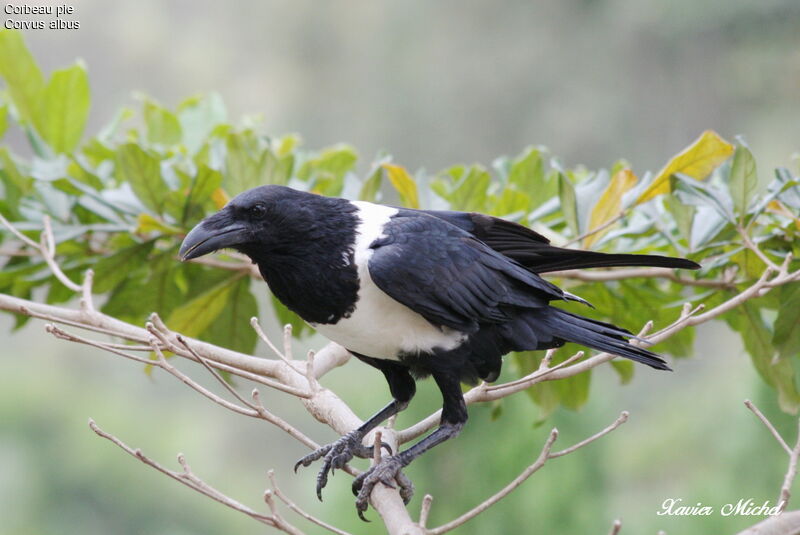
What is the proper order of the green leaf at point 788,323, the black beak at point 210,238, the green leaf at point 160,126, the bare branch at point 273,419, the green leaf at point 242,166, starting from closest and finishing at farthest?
the bare branch at point 273,419 → the black beak at point 210,238 → the green leaf at point 788,323 → the green leaf at point 242,166 → the green leaf at point 160,126

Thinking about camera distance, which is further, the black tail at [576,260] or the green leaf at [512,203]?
the green leaf at [512,203]

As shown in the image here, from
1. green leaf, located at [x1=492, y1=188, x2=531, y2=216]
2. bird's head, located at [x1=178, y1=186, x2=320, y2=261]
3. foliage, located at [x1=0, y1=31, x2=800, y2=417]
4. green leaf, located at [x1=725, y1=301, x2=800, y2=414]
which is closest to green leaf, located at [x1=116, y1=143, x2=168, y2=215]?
foliage, located at [x1=0, y1=31, x2=800, y2=417]

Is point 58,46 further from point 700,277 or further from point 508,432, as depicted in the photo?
point 700,277

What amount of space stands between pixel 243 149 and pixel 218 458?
3953mm

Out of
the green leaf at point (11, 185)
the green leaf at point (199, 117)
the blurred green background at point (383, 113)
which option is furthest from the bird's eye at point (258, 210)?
the blurred green background at point (383, 113)

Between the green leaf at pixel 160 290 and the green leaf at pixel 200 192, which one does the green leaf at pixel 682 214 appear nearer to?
the green leaf at pixel 200 192

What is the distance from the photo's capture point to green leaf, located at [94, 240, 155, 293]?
1.50 meters

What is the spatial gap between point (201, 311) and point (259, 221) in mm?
444

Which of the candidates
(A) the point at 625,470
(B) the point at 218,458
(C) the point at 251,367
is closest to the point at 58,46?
(B) the point at 218,458

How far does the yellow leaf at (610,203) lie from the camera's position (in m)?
1.30

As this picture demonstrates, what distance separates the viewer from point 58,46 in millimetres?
5203

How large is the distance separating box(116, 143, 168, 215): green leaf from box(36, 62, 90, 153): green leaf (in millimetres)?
322

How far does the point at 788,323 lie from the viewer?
1264 mm

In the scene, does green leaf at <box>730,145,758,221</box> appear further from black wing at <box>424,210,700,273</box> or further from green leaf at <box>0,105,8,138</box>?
green leaf at <box>0,105,8,138</box>
